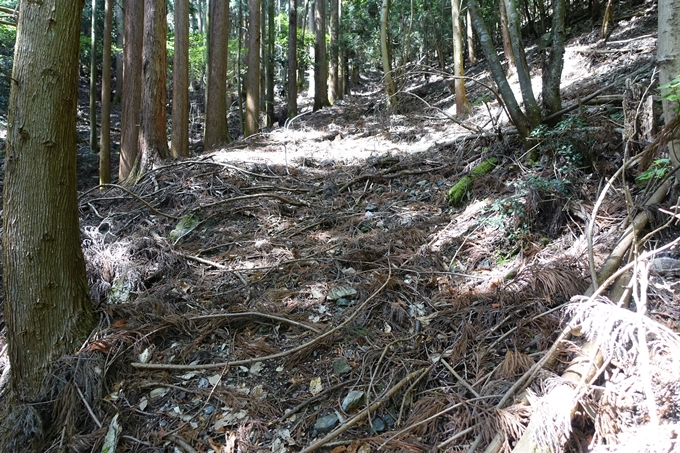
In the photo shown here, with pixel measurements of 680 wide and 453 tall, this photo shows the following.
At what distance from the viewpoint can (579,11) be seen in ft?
52.0

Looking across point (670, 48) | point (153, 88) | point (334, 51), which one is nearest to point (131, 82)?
point (153, 88)

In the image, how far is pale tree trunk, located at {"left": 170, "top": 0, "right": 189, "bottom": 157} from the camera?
9.31m

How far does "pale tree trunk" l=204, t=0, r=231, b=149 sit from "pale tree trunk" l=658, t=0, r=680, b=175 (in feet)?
28.6

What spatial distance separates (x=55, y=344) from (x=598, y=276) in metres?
3.78

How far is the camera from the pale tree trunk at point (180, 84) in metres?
9.31

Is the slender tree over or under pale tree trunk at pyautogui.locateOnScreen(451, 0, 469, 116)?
over

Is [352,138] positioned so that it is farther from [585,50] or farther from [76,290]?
[76,290]

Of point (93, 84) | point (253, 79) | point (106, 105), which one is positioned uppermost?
point (93, 84)

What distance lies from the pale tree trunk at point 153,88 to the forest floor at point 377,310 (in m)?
1.61

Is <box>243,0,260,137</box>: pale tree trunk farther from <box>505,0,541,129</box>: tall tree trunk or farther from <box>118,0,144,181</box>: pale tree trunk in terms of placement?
<box>505,0,541,129</box>: tall tree trunk

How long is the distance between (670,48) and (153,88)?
7.36 meters

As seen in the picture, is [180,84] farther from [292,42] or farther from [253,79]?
[292,42]

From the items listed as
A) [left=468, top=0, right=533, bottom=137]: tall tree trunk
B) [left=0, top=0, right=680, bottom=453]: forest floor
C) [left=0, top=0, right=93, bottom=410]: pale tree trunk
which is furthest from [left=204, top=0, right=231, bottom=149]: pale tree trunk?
[left=0, top=0, right=93, bottom=410]: pale tree trunk

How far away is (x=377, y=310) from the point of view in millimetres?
3584
